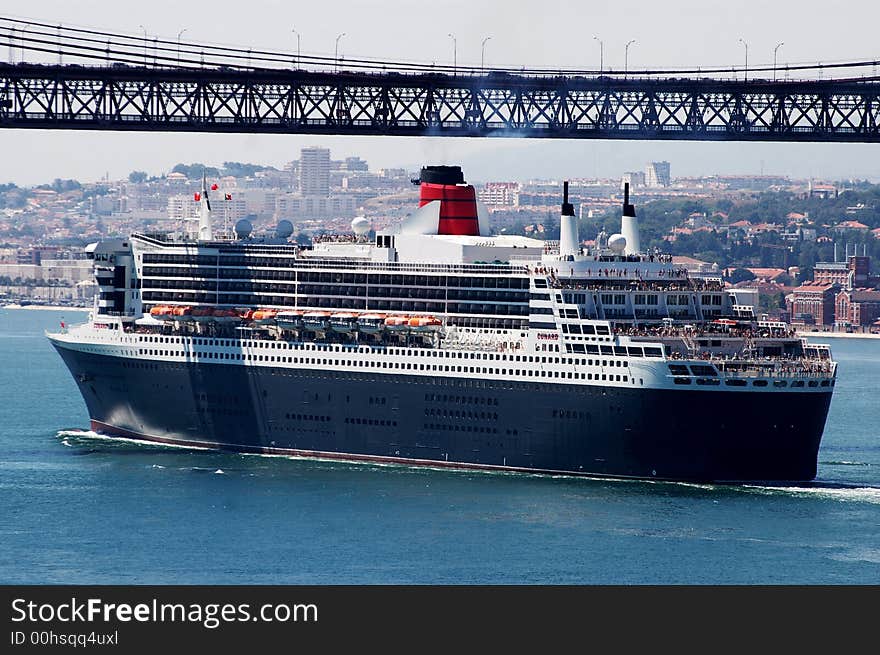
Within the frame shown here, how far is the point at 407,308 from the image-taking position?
5225 cm

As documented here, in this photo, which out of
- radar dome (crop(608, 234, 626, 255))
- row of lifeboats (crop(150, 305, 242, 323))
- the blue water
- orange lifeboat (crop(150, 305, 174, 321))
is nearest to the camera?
the blue water

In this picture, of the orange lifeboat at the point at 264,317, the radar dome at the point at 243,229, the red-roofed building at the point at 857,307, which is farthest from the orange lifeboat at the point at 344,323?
the red-roofed building at the point at 857,307

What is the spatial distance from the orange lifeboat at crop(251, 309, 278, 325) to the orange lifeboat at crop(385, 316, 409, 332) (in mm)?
3589

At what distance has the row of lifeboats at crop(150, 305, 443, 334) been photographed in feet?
169

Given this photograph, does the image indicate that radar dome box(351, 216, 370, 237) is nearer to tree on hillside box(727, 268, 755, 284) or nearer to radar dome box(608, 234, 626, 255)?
radar dome box(608, 234, 626, 255)

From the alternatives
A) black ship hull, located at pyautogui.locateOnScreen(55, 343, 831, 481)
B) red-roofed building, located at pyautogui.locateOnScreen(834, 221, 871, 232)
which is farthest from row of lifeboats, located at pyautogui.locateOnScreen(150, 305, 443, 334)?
red-roofed building, located at pyautogui.locateOnScreen(834, 221, 871, 232)

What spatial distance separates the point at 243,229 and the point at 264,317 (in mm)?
3855

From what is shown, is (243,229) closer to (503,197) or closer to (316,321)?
(316,321)

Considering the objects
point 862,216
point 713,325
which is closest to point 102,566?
point 713,325

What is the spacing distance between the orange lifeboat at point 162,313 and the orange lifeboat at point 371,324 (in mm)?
5820

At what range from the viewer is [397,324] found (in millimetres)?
51469

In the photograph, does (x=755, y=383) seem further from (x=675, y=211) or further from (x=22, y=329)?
(x=675, y=211)

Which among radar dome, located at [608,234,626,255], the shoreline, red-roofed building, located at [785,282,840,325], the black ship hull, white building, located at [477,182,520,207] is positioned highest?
radar dome, located at [608,234,626,255]
